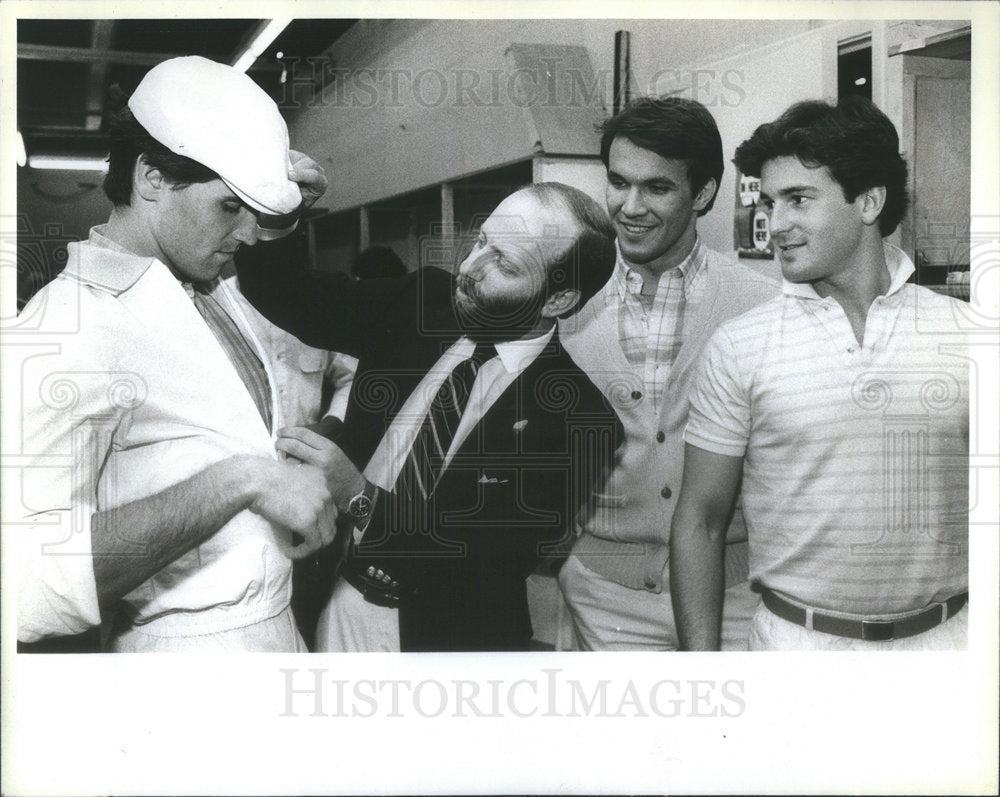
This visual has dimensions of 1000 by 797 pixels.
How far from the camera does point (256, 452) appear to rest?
3918 mm

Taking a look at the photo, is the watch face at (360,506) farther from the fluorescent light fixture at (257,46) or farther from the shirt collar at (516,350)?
the fluorescent light fixture at (257,46)

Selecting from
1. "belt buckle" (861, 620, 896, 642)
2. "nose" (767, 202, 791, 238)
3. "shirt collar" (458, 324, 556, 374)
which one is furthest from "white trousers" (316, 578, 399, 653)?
"nose" (767, 202, 791, 238)

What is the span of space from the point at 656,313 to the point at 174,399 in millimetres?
1675

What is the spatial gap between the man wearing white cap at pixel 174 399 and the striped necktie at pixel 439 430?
297mm

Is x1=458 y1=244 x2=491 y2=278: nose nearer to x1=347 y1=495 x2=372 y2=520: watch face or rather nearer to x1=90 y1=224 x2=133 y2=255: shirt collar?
x1=347 y1=495 x2=372 y2=520: watch face

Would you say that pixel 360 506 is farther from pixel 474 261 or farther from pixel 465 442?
pixel 474 261

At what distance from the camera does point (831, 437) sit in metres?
3.93

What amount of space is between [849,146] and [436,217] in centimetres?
144

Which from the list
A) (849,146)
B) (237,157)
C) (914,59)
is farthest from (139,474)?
(914,59)

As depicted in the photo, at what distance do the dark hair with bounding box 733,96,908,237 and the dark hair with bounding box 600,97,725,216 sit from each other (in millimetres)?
92

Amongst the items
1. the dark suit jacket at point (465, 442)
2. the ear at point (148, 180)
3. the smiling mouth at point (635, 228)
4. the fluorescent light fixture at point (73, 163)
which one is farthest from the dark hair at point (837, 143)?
the fluorescent light fixture at point (73, 163)

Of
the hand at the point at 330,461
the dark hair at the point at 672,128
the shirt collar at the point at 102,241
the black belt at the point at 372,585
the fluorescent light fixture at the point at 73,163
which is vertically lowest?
the black belt at the point at 372,585

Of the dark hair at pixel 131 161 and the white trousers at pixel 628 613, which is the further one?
the white trousers at pixel 628 613

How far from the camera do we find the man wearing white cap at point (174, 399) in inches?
153
